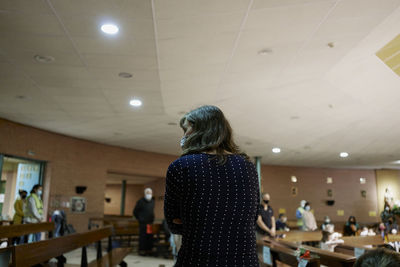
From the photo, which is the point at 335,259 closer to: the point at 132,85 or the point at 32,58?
the point at 132,85

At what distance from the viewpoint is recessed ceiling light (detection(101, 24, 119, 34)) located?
4164 millimetres

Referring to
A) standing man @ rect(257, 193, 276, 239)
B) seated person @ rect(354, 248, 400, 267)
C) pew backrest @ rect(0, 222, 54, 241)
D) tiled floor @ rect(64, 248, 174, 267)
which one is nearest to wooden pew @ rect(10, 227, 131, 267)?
pew backrest @ rect(0, 222, 54, 241)

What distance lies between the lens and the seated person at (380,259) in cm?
106

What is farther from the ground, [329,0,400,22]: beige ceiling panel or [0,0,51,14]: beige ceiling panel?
[329,0,400,22]: beige ceiling panel

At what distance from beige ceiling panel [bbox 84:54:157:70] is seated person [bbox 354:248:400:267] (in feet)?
14.3

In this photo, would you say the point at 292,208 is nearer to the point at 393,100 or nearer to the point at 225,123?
the point at 393,100

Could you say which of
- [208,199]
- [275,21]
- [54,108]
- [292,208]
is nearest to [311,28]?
[275,21]

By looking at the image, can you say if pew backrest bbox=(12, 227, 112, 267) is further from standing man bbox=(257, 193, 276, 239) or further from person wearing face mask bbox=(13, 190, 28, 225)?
person wearing face mask bbox=(13, 190, 28, 225)

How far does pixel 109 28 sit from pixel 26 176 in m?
7.73

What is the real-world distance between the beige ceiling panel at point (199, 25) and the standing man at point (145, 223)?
5.89 m

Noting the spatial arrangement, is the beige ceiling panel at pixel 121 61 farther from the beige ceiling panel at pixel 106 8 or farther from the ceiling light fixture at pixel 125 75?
the beige ceiling panel at pixel 106 8

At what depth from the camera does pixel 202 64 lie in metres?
5.26

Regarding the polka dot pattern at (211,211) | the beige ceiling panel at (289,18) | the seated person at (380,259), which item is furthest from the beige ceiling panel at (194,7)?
the seated person at (380,259)

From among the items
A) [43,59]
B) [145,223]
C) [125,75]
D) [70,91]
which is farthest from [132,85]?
[145,223]
